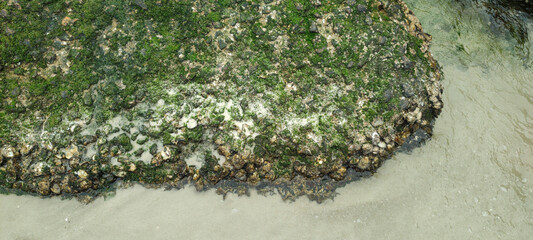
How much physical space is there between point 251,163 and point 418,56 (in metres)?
3.56

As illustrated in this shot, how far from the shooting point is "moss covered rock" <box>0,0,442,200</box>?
17.9 feet

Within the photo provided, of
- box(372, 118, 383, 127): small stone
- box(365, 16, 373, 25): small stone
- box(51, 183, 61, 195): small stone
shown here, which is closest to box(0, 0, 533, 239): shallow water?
box(51, 183, 61, 195): small stone

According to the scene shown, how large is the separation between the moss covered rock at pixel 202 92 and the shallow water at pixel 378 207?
267mm

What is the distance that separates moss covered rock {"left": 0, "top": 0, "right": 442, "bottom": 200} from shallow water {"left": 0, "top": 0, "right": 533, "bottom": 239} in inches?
10.5

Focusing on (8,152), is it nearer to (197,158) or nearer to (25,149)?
(25,149)

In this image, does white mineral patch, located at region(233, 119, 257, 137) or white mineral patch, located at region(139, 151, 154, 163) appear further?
white mineral patch, located at region(233, 119, 257, 137)

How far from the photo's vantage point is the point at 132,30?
616cm

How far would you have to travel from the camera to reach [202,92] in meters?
5.83

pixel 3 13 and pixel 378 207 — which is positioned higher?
pixel 3 13

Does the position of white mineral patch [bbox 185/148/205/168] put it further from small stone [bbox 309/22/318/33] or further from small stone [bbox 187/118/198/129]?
small stone [bbox 309/22/318/33]

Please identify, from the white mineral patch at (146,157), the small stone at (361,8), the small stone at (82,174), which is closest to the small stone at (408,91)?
the small stone at (361,8)

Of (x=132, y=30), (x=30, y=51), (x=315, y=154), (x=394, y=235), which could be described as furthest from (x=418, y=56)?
(x=30, y=51)

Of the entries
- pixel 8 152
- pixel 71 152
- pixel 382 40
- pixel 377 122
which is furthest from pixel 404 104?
pixel 8 152

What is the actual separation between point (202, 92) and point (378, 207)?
316 centimetres
